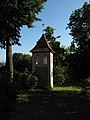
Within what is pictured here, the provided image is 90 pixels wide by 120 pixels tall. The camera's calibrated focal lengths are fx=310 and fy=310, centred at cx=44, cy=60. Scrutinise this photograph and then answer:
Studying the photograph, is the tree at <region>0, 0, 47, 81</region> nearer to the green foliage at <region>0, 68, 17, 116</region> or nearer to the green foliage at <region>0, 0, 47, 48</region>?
the green foliage at <region>0, 0, 47, 48</region>

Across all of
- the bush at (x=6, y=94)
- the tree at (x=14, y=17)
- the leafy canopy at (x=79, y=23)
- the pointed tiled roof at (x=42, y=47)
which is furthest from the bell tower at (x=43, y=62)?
the bush at (x=6, y=94)

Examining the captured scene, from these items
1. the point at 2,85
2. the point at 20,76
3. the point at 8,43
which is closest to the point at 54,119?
the point at 2,85

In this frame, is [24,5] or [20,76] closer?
[24,5]

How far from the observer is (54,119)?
53.6 ft

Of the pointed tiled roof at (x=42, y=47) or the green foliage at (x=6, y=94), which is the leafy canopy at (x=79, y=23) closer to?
the pointed tiled roof at (x=42, y=47)

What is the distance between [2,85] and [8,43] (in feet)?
44.2

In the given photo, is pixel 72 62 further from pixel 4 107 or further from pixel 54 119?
pixel 4 107

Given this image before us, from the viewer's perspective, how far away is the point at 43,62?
46.3 m

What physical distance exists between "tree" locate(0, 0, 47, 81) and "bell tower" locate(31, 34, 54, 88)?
58.2ft

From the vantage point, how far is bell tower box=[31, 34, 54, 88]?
4392cm

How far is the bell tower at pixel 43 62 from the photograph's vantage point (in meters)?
43.9

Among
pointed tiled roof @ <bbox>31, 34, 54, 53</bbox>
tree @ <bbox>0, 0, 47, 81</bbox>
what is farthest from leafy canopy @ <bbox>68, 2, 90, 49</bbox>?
tree @ <bbox>0, 0, 47, 81</bbox>

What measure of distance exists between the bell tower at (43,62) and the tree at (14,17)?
58.2 ft

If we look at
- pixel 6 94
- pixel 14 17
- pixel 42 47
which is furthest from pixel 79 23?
pixel 6 94
